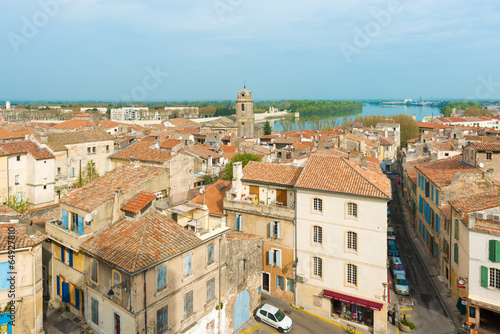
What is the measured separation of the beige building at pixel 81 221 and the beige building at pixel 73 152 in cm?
2130

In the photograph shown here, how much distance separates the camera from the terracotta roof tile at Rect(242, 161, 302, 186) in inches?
951

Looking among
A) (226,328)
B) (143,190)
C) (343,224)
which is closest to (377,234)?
(343,224)

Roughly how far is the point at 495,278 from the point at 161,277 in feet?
54.9

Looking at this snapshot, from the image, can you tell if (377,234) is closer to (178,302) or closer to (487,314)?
(487,314)

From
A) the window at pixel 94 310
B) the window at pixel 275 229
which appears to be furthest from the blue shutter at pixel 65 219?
the window at pixel 275 229

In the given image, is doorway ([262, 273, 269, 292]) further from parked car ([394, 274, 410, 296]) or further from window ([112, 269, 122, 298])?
window ([112, 269, 122, 298])

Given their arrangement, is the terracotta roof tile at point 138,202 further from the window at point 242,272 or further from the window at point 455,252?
the window at point 455,252

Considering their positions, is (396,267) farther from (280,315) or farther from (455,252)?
(280,315)

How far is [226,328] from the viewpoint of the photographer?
19.4 metres

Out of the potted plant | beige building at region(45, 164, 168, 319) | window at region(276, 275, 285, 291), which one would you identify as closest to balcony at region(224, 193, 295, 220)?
window at region(276, 275, 285, 291)

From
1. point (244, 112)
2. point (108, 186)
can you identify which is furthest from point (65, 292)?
point (244, 112)

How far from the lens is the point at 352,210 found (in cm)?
2089

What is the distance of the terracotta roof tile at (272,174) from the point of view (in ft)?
79.3

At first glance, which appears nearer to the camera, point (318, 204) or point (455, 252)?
point (318, 204)
